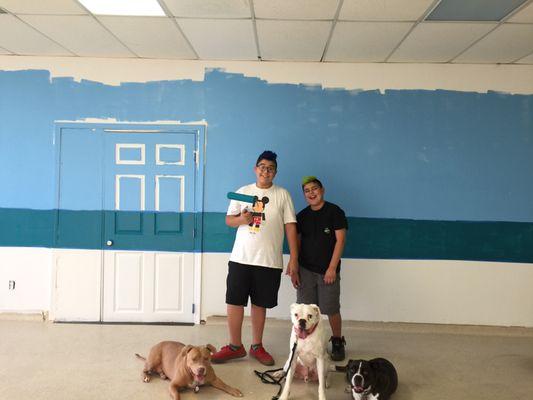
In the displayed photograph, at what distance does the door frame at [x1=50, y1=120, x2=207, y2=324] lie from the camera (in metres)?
3.76

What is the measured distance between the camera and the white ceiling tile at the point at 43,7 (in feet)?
9.01

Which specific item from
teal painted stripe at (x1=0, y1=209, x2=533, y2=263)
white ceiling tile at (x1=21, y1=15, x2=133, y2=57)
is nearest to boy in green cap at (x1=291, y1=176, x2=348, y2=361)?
teal painted stripe at (x1=0, y1=209, x2=533, y2=263)

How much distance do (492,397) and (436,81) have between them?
8.66 ft

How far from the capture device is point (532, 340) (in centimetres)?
357

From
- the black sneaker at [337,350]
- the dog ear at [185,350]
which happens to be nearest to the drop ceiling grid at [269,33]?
the dog ear at [185,350]

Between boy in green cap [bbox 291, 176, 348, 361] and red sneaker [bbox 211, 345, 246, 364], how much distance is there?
592 mm

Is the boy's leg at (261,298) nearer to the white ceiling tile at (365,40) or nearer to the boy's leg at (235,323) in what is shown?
the boy's leg at (235,323)

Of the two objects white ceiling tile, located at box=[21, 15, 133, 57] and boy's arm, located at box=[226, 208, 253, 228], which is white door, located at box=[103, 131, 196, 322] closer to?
white ceiling tile, located at box=[21, 15, 133, 57]

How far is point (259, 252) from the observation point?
2926 mm

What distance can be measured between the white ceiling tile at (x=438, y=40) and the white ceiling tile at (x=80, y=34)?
7.98ft

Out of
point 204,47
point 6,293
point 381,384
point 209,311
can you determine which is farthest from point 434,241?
point 6,293

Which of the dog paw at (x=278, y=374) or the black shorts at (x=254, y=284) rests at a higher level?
the black shorts at (x=254, y=284)

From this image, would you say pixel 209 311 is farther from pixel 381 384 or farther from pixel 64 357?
pixel 381 384

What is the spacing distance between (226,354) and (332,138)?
2.10 metres
